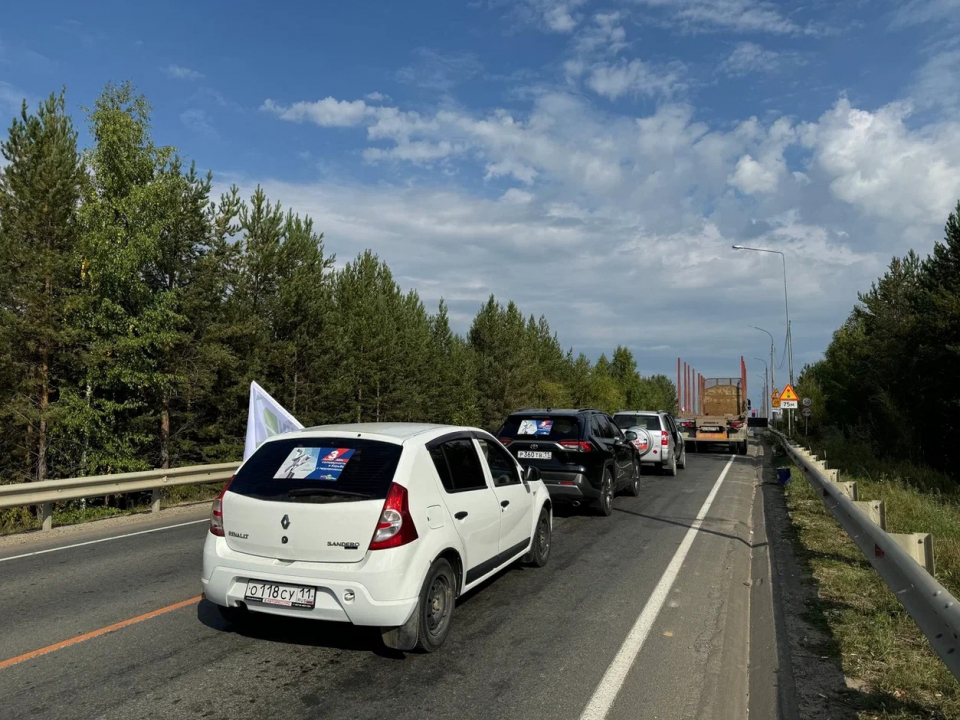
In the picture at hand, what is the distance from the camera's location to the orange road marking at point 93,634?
462cm

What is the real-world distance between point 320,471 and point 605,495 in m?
7.16

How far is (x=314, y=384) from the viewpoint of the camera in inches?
1119

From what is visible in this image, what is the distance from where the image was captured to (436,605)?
489cm

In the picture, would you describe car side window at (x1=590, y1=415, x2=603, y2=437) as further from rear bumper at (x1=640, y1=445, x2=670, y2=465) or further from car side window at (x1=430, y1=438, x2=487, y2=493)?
rear bumper at (x1=640, y1=445, x2=670, y2=465)

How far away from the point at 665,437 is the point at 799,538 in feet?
32.3

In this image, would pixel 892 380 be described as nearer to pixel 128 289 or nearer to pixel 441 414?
pixel 441 414

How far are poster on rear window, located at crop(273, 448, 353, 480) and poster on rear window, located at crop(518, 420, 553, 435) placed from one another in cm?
631

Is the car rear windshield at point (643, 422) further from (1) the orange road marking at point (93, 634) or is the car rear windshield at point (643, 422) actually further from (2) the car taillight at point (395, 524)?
(2) the car taillight at point (395, 524)

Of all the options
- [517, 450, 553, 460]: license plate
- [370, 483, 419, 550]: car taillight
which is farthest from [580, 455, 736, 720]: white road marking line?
[517, 450, 553, 460]: license plate

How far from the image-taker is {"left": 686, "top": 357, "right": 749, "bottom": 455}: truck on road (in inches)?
1187

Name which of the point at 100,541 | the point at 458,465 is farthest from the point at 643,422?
the point at 458,465

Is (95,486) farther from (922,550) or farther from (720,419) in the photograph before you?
(720,419)

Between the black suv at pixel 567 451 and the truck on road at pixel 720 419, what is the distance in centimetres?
2039

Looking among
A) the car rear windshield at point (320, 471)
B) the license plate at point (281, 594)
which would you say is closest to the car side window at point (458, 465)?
the car rear windshield at point (320, 471)
